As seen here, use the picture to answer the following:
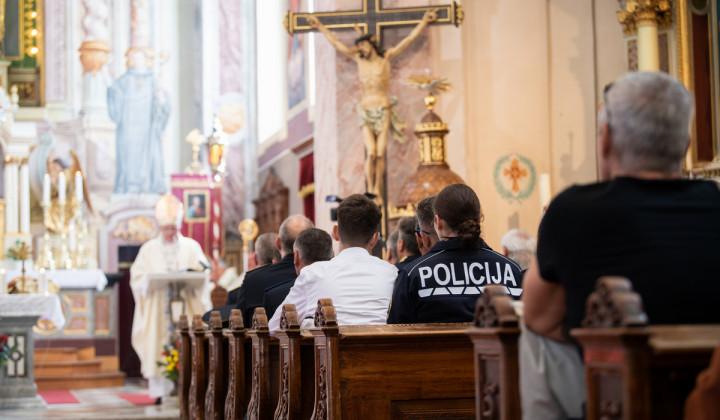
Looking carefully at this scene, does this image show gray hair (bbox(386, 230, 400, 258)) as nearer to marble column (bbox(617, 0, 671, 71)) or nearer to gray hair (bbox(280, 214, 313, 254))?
gray hair (bbox(280, 214, 313, 254))

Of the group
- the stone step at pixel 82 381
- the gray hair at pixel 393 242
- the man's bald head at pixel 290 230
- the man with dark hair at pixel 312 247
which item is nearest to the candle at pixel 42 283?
the stone step at pixel 82 381

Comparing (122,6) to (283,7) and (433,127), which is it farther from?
(433,127)

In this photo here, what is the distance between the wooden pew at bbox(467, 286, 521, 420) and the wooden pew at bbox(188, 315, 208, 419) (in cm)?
450

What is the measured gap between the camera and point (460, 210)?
4090mm

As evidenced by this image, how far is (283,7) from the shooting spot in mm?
17062

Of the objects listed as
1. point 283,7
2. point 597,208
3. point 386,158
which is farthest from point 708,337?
point 283,7

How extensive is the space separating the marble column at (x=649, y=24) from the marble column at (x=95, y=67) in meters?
9.40

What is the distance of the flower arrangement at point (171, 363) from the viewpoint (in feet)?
30.9

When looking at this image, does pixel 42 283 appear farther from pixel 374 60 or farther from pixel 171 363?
pixel 374 60

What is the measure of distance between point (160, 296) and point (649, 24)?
16.8ft

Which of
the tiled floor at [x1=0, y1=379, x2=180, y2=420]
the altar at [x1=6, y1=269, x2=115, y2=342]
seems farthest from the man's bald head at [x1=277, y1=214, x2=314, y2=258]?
the altar at [x1=6, y1=269, x2=115, y2=342]

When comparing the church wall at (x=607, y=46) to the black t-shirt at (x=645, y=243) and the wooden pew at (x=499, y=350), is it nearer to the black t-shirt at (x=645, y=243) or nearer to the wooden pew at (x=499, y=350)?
the wooden pew at (x=499, y=350)

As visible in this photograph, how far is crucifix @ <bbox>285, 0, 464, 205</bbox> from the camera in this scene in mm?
10047

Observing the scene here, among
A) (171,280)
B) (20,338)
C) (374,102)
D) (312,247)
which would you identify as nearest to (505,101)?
(374,102)
